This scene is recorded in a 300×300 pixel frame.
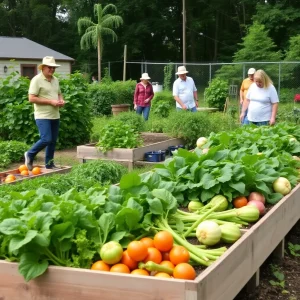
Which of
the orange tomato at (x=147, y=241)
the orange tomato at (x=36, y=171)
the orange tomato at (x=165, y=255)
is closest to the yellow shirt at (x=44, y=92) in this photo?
the orange tomato at (x=36, y=171)

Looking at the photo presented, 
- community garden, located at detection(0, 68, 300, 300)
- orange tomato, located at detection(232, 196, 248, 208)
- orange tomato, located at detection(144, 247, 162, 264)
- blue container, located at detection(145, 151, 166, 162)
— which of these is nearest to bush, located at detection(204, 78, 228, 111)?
blue container, located at detection(145, 151, 166, 162)

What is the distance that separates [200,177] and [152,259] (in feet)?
5.12

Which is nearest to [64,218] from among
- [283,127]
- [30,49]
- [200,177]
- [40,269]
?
[40,269]

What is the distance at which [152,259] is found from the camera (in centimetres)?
330

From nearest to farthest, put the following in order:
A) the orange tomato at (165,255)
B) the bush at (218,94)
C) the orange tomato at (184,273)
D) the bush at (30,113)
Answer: the orange tomato at (184,273), the orange tomato at (165,255), the bush at (30,113), the bush at (218,94)

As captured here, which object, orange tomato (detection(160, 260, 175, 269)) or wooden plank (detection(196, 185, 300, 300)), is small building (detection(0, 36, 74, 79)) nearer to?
wooden plank (detection(196, 185, 300, 300))

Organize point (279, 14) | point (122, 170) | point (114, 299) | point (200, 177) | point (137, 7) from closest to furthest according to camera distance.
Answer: point (114, 299)
point (200, 177)
point (122, 170)
point (279, 14)
point (137, 7)

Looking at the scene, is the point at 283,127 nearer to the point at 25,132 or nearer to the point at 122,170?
the point at 122,170

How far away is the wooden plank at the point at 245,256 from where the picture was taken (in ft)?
10.2

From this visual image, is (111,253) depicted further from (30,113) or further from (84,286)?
(30,113)

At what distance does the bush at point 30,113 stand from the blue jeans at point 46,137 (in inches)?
120

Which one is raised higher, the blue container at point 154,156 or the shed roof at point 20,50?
the shed roof at point 20,50

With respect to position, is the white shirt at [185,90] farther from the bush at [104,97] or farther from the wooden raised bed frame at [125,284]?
the bush at [104,97]

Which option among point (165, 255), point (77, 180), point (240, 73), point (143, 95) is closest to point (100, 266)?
point (165, 255)
